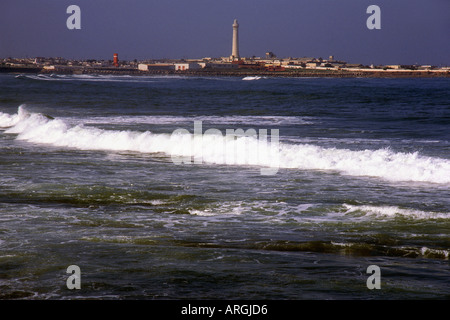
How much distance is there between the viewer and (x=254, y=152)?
18.9m

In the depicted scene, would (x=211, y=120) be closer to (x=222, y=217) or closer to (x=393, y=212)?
(x=222, y=217)

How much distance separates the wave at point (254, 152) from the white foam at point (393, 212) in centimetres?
413

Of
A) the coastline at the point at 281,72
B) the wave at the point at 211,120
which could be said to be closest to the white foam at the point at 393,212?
the wave at the point at 211,120

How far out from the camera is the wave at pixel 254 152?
15.5 meters

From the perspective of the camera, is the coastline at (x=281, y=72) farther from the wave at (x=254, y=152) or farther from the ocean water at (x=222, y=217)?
the ocean water at (x=222, y=217)

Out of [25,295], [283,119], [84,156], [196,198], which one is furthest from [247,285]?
[283,119]

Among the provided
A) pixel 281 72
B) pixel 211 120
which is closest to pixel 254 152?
pixel 211 120

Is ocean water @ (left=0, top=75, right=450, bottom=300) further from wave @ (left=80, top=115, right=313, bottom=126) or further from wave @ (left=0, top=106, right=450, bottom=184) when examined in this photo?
wave @ (left=80, top=115, right=313, bottom=126)

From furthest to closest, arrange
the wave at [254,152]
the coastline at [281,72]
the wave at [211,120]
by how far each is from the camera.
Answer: the coastline at [281,72], the wave at [211,120], the wave at [254,152]

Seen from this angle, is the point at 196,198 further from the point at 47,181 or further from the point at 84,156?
the point at 84,156

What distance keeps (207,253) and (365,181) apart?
7.38m

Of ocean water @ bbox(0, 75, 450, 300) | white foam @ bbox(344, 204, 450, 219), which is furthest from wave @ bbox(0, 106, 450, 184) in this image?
white foam @ bbox(344, 204, 450, 219)

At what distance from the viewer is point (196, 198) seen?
12.2 meters

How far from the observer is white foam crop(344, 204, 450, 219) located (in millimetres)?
10369
